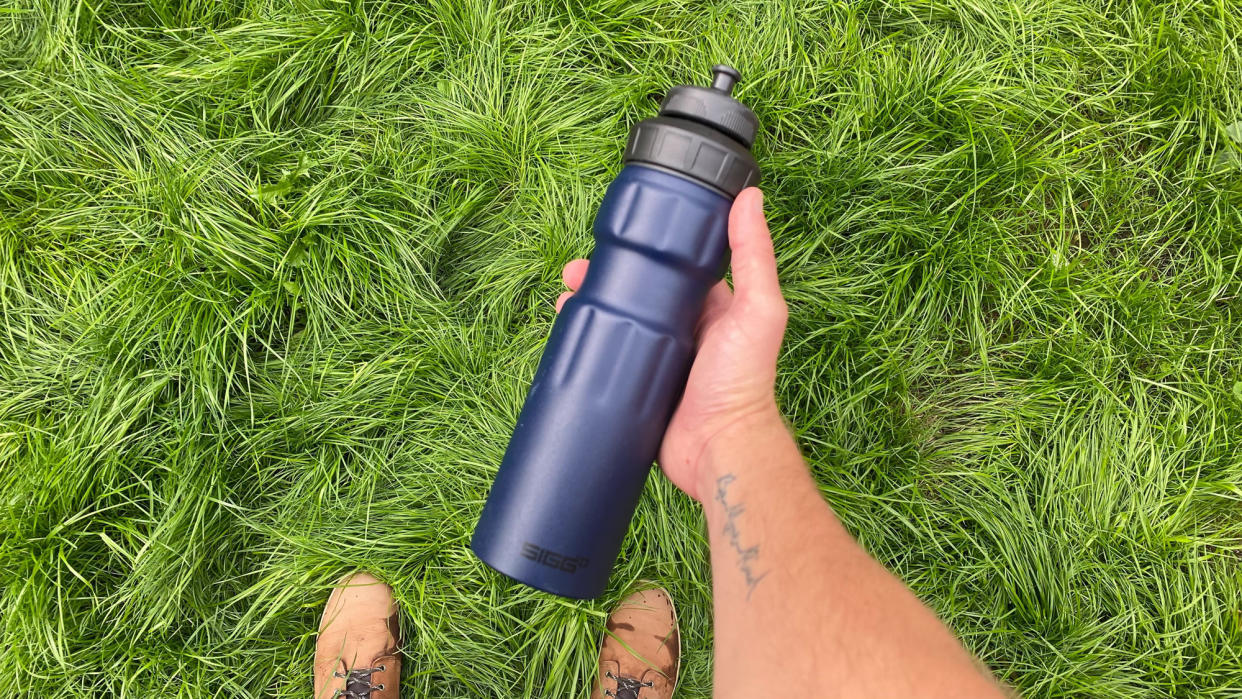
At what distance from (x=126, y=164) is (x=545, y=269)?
139 centimetres

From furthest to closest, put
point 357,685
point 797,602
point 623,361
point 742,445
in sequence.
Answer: point 357,685 → point 742,445 → point 623,361 → point 797,602

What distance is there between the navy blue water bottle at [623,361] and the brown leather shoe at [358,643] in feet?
2.66

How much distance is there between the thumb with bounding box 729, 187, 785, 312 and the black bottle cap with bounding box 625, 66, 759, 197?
48 millimetres

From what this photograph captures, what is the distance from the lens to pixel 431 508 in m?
1.98

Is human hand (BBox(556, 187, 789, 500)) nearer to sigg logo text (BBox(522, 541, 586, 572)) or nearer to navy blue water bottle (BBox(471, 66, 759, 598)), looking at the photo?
navy blue water bottle (BBox(471, 66, 759, 598))

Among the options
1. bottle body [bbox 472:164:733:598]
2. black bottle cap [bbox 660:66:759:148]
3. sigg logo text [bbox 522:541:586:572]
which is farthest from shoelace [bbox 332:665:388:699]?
black bottle cap [bbox 660:66:759:148]

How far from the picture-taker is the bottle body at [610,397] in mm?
1346

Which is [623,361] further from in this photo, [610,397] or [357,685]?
[357,685]

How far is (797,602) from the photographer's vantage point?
1273mm

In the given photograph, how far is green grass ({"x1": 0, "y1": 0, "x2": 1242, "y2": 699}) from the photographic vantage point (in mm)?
1925

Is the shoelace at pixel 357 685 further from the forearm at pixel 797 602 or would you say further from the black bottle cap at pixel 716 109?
the black bottle cap at pixel 716 109

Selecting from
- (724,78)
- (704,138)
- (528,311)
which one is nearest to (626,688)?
(528,311)

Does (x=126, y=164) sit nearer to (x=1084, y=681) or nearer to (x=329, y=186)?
(x=329, y=186)

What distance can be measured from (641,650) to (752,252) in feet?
4.19
